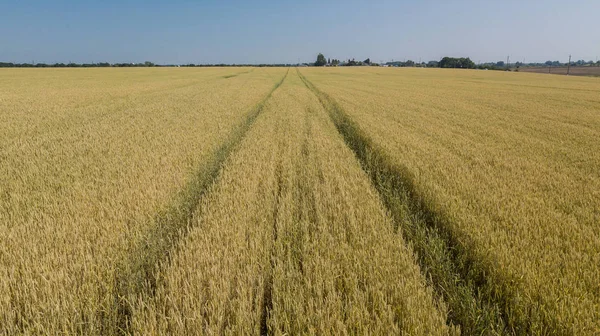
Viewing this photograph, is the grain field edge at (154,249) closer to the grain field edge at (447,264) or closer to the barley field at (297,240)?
the barley field at (297,240)

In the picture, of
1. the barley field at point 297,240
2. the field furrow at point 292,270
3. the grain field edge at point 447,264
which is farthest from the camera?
the grain field edge at point 447,264

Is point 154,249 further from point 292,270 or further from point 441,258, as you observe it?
point 441,258

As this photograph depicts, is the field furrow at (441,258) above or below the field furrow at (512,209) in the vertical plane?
below

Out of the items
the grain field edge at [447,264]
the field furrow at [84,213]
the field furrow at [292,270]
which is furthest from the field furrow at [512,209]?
the field furrow at [84,213]

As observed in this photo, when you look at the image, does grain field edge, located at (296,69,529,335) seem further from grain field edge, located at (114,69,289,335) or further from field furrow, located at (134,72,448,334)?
grain field edge, located at (114,69,289,335)

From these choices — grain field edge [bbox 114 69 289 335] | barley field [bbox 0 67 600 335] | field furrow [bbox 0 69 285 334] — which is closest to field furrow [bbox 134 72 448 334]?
barley field [bbox 0 67 600 335]

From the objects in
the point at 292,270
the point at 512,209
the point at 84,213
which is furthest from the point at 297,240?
the point at 512,209
